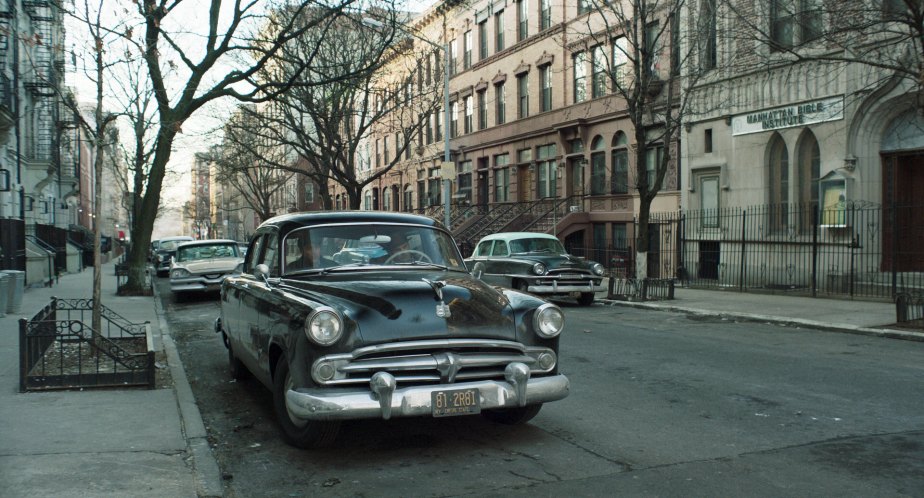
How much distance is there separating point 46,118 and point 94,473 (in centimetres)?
3211

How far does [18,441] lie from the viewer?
567cm

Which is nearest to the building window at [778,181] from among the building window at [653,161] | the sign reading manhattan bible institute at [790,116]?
the sign reading manhattan bible institute at [790,116]

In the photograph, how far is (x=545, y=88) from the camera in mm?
33875

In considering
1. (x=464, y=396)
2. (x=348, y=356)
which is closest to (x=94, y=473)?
(x=348, y=356)

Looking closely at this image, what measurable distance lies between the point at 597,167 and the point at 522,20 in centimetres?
919

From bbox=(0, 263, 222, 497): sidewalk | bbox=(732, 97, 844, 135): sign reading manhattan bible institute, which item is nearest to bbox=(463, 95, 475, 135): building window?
bbox=(732, 97, 844, 135): sign reading manhattan bible institute

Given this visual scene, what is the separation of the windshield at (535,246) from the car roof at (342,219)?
1104 centimetres

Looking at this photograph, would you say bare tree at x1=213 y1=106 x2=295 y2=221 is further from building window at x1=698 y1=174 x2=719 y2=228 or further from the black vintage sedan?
the black vintage sedan

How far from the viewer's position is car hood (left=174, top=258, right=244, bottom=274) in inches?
754

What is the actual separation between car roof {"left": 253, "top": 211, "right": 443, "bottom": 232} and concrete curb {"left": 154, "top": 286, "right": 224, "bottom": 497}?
5.76ft

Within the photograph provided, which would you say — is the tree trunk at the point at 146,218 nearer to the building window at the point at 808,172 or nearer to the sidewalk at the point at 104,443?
the sidewalk at the point at 104,443

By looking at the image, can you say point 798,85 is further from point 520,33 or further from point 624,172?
point 520,33

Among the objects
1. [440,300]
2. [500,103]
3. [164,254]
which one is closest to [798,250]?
[440,300]

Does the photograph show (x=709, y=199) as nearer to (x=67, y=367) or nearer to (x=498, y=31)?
(x=498, y=31)
